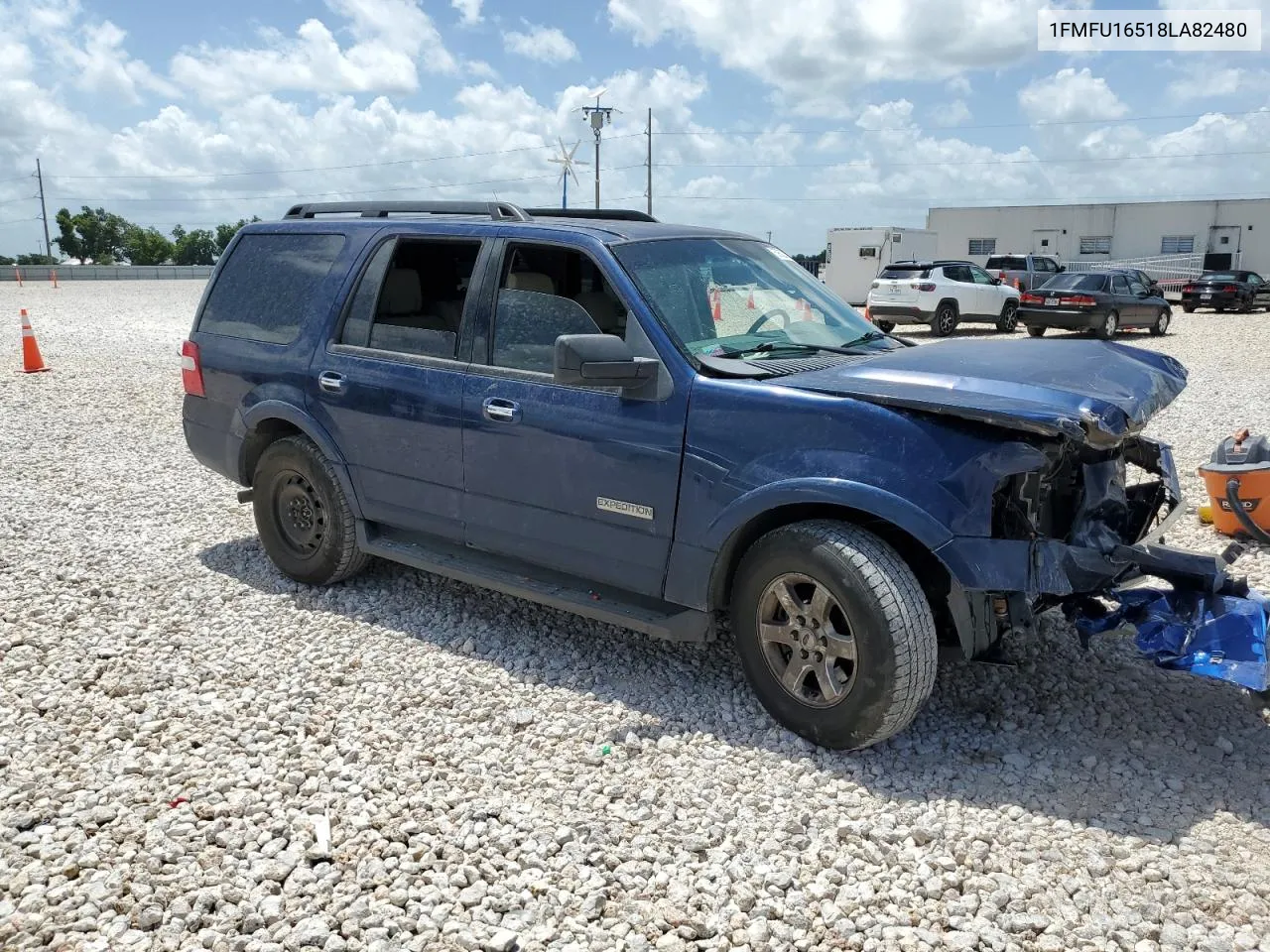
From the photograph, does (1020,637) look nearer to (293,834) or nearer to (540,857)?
(540,857)

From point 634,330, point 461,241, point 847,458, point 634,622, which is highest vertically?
point 461,241

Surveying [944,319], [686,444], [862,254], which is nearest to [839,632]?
[686,444]

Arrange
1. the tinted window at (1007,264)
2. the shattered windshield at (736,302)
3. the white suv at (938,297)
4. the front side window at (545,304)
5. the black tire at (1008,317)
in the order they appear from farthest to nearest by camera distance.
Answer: the tinted window at (1007,264), the black tire at (1008,317), the white suv at (938,297), the front side window at (545,304), the shattered windshield at (736,302)

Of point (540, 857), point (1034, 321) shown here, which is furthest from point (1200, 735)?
point (1034, 321)

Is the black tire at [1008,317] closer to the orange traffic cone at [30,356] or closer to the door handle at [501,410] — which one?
the orange traffic cone at [30,356]

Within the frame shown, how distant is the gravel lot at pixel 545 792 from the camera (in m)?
2.90

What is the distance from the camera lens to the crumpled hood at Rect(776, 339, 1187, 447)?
10.8ft

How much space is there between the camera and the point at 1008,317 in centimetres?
2381

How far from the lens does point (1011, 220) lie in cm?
4219

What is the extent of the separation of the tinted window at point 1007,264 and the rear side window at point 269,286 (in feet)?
92.2

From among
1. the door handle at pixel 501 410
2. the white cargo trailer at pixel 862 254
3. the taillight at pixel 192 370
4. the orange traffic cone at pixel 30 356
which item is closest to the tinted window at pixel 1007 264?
the white cargo trailer at pixel 862 254

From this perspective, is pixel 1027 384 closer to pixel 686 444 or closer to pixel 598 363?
pixel 686 444

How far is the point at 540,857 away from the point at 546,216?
3175 mm

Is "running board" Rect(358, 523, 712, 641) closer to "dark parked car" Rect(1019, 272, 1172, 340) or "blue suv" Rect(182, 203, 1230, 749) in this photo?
"blue suv" Rect(182, 203, 1230, 749)
